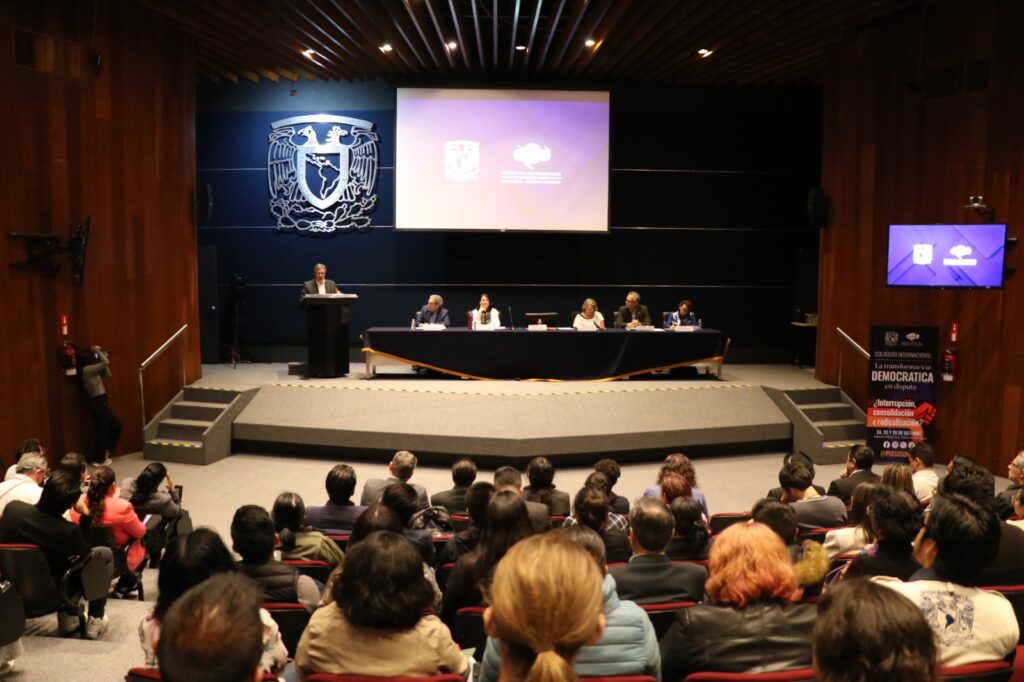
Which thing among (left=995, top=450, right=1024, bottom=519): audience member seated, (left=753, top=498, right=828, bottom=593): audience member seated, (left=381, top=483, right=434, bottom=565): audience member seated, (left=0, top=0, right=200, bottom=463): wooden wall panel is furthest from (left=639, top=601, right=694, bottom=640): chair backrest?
(left=0, top=0, right=200, bottom=463): wooden wall panel

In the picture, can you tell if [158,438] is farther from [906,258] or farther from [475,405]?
[906,258]

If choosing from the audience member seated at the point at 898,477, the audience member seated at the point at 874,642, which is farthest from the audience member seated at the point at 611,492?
the audience member seated at the point at 874,642

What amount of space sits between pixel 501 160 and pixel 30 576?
28.3 feet

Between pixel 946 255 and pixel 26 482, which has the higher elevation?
pixel 946 255

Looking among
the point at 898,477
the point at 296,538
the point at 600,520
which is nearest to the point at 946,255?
the point at 898,477

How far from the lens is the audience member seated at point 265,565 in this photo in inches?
118

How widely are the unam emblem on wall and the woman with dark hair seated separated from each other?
10.1 meters

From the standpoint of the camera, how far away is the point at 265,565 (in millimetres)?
3090

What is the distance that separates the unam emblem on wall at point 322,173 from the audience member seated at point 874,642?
10859mm

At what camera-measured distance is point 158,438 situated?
8.56 meters

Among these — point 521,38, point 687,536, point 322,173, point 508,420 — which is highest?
point 521,38

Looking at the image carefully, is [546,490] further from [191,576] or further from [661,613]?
[191,576]

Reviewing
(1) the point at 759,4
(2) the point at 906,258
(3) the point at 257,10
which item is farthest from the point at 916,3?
(3) the point at 257,10

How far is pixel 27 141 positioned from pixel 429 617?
6.75 m
